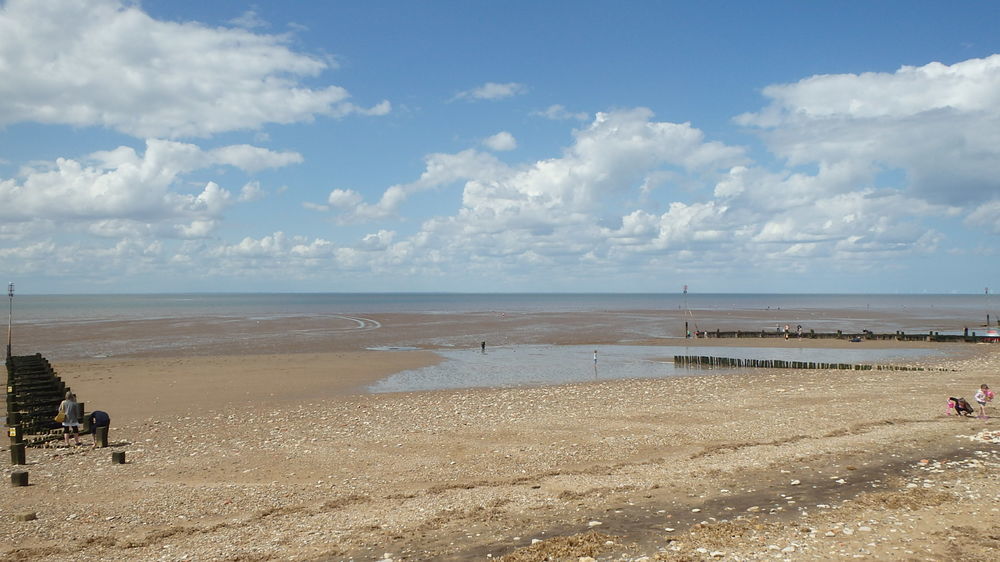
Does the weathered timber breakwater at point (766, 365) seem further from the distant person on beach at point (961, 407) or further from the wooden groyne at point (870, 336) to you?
the wooden groyne at point (870, 336)

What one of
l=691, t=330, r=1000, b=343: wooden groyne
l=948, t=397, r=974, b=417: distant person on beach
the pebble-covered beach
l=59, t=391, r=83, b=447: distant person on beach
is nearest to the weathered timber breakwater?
the pebble-covered beach

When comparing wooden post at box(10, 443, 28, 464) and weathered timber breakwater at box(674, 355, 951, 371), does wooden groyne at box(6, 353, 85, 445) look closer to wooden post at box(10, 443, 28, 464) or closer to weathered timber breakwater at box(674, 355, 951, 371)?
wooden post at box(10, 443, 28, 464)

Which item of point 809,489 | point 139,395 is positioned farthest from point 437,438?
point 139,395

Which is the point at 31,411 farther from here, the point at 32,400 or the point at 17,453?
the point at 17,453

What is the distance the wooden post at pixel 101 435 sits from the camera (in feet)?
66.8

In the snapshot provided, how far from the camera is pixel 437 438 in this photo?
68.4 ft

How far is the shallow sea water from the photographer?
38.2 m

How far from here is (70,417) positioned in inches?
Result: 823

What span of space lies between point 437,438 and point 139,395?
20168 mm

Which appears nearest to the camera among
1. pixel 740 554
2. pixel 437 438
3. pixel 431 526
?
pixel 740 554

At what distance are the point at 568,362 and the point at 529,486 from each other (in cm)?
3334

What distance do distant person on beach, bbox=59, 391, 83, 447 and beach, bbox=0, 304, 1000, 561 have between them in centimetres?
111

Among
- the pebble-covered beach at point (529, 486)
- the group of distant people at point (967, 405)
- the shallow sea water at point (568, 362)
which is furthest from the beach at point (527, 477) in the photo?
the shallow sea water at point (568, 362)

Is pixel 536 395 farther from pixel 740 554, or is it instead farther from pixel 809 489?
pixel 740 554
